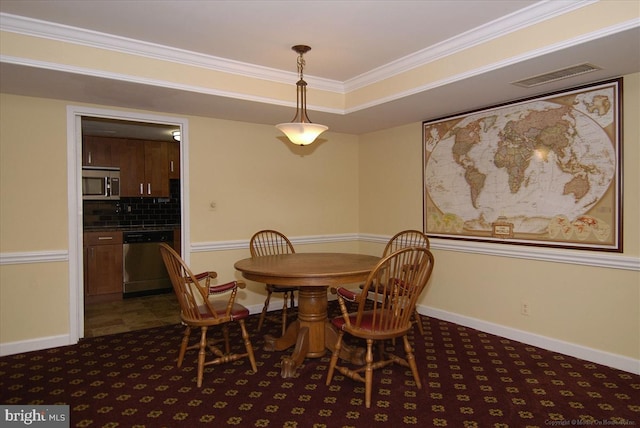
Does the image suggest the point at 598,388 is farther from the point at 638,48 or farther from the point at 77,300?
the point at 77,300

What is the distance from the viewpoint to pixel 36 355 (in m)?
3.42

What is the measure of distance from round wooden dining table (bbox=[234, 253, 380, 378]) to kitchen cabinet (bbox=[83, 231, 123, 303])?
9.85 ft

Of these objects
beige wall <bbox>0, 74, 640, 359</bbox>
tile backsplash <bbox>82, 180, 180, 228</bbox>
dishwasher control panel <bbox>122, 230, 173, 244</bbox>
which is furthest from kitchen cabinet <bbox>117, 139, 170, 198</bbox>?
beige wall <bbox>0, 74, 640, 359</bbox>

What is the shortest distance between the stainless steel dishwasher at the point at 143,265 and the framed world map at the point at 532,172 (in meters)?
3.76

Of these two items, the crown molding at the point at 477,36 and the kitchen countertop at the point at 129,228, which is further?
the kitchen countertop at the point at 129,228

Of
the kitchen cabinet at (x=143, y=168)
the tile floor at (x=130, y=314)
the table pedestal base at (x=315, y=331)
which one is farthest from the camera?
the kitchen cabinet at (x=143, y=168)

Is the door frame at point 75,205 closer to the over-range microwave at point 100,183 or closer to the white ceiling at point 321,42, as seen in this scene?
the white ceiling at point 321,42

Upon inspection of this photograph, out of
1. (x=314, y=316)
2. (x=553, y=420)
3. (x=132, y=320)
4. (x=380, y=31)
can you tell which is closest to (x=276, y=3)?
(x=380, y=31)

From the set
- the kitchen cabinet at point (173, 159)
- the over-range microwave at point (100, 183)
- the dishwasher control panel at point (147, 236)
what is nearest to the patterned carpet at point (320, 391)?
the dishwasher control panel at point (147, 236)

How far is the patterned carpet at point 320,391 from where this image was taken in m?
2.37

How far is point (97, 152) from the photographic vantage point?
19.1 feet

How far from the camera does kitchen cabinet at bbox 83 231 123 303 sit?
17.8 ft

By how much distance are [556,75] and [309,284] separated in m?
2.35

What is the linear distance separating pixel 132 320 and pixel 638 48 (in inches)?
195
